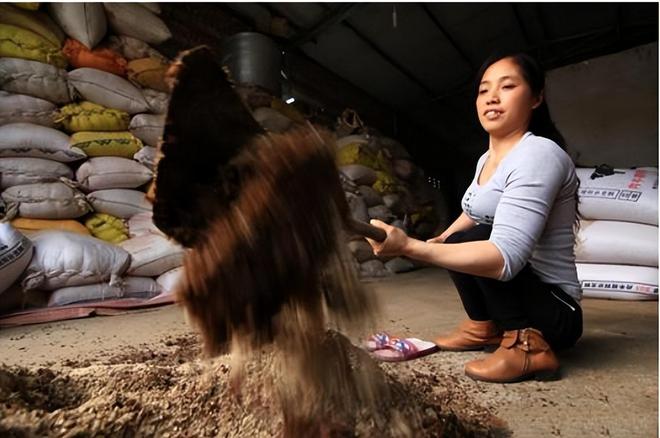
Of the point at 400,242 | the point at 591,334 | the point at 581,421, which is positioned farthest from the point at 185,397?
the point at 591,334

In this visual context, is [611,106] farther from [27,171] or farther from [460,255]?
[27,171]

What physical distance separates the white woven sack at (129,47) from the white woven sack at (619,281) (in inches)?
106

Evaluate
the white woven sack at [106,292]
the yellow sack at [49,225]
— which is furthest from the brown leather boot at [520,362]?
the yellow sack at [49,225]

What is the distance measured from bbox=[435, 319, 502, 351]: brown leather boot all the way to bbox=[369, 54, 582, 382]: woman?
0.11 metres

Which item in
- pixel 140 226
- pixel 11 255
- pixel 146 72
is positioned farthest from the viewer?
pixel 146 72

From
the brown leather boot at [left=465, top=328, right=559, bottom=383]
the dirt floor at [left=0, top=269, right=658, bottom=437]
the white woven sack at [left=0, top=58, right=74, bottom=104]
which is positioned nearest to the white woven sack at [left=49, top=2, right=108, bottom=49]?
the white woven sack at [left=0, top=58, right=74, bottom=104]

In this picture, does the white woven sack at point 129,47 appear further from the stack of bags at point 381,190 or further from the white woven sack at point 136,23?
the stack of bags at point 381,190

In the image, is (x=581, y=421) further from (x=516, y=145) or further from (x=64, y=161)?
(x=64, y=161)

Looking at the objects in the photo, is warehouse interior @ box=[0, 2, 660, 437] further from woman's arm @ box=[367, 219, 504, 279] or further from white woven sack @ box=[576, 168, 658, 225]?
woman's arm @ box=[367, 219, 504, 279]

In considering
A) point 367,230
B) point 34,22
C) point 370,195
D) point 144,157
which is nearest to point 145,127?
point 144,157

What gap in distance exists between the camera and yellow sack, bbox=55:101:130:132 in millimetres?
Result: 2174

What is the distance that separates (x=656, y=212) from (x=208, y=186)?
247cm

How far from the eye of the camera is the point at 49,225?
2018 mm

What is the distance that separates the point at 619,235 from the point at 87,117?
2.94 meters
